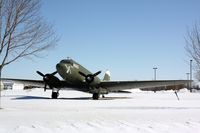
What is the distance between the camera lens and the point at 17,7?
19.5 meters

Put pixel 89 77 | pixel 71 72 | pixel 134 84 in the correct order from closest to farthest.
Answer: pixel 71 72 → pixel 89 77 → pixel 134 84

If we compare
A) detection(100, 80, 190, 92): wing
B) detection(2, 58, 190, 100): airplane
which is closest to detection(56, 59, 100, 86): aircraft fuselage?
detection(2, 58, 190, 100): airplane

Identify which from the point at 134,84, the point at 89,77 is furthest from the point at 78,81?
the point at 134,84

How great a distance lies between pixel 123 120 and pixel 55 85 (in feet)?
79.0

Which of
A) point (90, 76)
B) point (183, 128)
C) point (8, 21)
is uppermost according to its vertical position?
point (8, 21)

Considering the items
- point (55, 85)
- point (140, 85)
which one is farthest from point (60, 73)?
point (140, 85)

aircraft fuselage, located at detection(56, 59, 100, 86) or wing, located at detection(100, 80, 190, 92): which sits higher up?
aircraft fuselage, located at detection(56, 59, 100, 86)

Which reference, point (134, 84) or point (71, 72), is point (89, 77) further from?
point (134, 84)

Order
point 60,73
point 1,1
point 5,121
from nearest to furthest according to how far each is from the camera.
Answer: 1. point 5,121
2. point 1,1
3. point 60,73

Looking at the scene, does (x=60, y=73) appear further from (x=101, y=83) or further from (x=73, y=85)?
(x=101, y=83)

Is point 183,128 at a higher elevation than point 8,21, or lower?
lower

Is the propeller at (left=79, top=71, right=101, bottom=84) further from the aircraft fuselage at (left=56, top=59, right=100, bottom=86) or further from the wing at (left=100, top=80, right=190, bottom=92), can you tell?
the wing at (left=100, top=80, right=190, bottom=92)

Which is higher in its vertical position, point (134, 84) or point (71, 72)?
point (71, 72)

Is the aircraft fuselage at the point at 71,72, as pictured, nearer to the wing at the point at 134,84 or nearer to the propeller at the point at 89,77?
the propeller at the point at 89,77
